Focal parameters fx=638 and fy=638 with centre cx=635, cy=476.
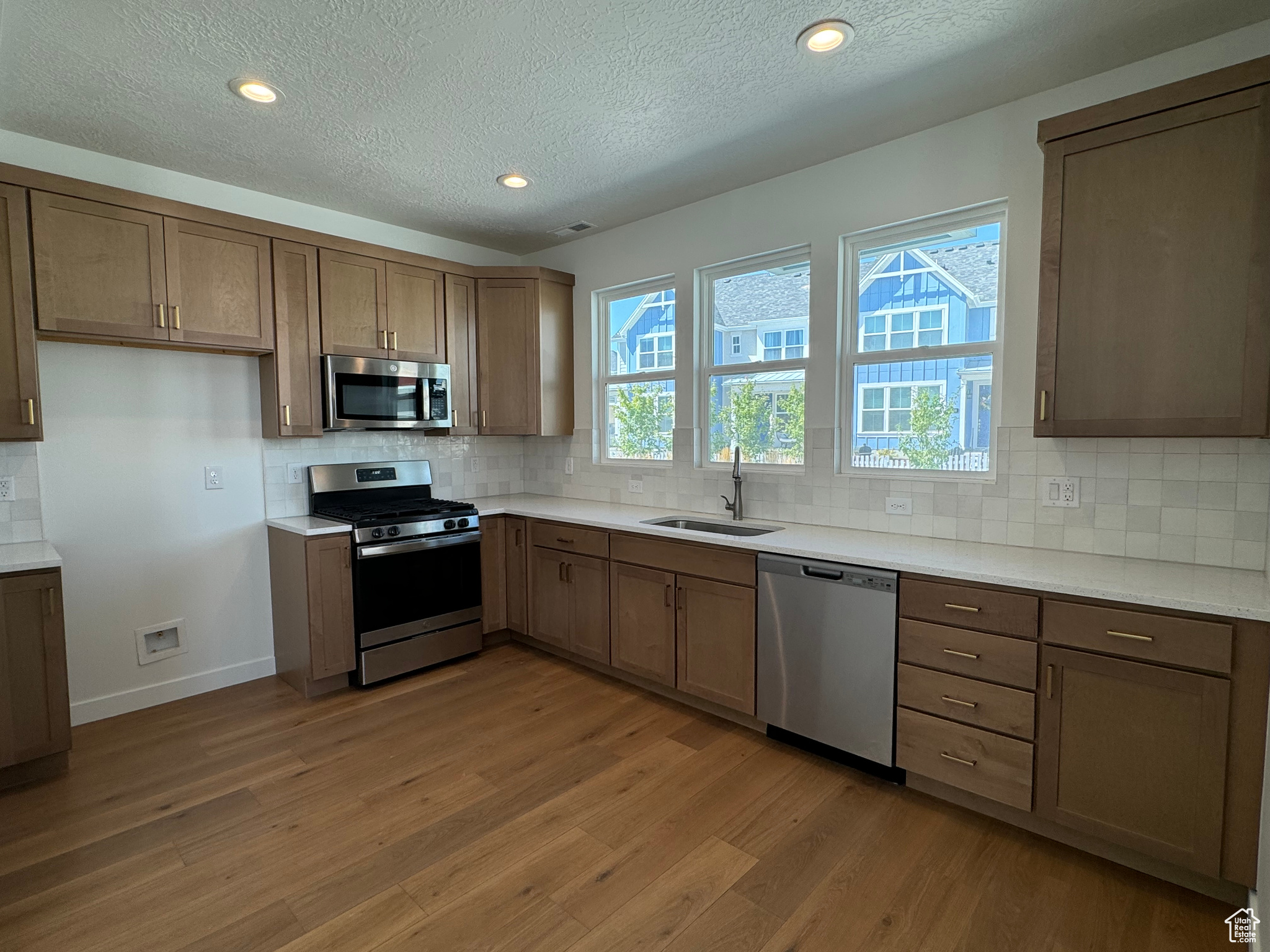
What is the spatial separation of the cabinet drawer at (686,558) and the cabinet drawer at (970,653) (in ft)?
2.23

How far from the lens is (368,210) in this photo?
3.74 m

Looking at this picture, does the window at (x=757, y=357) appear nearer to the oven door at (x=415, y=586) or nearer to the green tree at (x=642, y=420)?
the green tree at (x=642, y=420)

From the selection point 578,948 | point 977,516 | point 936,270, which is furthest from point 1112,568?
point 578,948

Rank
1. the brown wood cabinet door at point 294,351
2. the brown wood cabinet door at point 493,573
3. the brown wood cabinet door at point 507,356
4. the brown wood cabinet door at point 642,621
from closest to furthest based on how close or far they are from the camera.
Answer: the brown wood cabinet door at point 642,621
the brown wood cabinet door at point 294,351
the brown wood cabinet door at point 493,573
the brown wood cabinet door at point 507,356

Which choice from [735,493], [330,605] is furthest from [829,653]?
[330,605]

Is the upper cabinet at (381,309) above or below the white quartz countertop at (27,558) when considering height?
above

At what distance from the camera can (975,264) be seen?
8.92ft

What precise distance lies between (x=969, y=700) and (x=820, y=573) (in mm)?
659

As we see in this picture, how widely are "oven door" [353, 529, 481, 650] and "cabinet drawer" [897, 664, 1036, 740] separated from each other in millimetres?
2417

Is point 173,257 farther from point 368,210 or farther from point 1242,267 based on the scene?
point 1242,267

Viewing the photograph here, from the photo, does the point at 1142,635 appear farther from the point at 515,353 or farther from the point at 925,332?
the point at 515,353

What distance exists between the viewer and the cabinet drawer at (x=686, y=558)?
279cm

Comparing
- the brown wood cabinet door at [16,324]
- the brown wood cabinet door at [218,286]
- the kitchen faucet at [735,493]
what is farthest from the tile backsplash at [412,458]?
the kitchen faucet at [735,493]

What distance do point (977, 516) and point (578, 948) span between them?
2158 millimetres
